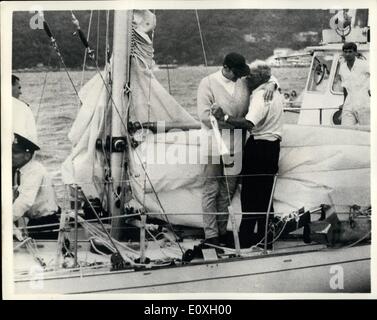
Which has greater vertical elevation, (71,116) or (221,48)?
(221,48)

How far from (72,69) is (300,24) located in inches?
41.8

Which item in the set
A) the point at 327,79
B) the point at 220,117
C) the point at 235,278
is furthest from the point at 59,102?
the point at 327,79

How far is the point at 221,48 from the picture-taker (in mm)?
3498

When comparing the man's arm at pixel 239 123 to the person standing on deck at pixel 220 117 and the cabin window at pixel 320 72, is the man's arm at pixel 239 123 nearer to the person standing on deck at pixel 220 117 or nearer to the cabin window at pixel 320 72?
the person standing on deck at pixel 220 117

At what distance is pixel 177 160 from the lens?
3.52 m

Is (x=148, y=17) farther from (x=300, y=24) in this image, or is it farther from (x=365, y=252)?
(x=365, y=252)

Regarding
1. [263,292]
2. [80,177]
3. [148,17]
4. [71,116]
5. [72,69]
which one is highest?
[148,17]

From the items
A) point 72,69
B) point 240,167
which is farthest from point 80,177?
point 240,167

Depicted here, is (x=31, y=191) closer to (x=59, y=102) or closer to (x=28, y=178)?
(x=28, y=178)

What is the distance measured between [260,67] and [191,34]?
35cm

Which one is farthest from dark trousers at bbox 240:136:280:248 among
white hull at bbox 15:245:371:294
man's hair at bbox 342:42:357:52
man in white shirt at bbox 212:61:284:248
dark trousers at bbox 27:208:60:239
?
dark trousers at bbox 27:208:60:239

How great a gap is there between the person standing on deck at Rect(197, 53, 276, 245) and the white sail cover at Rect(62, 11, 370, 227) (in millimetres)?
44

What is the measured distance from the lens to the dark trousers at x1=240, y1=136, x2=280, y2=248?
Answer: 3.48 m

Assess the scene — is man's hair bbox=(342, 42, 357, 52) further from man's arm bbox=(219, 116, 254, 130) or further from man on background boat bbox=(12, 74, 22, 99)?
man on background boat bbox=(12, 74, 22, 99)
